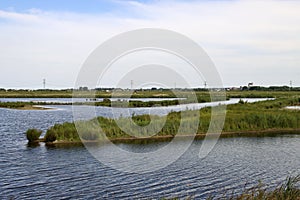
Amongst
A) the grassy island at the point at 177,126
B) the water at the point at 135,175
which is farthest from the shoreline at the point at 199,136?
the water at the point at 135,175

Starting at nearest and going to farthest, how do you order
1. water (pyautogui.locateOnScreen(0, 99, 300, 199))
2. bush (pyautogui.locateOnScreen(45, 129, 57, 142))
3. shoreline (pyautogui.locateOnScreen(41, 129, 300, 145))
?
water (pyautogui.locateOnScreen(0, 99, 300, 199)), bush (pyautogui.locateOnScreen(45, 129, 57, 142)), shoreline (pyautogui.locateOnScreen(41, 129, 300, 145))

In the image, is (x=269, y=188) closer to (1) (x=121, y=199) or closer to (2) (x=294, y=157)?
(1) (x=121, y=199)

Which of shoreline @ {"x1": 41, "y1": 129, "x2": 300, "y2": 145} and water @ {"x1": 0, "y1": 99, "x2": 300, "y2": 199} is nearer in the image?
water @ {"x1": 0, "y1": 99, "x2": 300, "y2": 199}

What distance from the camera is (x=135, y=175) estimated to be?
16.8 meters

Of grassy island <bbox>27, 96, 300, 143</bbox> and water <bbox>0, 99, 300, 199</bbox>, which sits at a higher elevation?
grassy island <bbox>27, 96, 300, 143</bbox>

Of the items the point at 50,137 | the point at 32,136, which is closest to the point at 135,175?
the point at 50,137

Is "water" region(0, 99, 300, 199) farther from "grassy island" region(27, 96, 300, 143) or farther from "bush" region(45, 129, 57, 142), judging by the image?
"grassy island" region(27, 96, 300, 143)

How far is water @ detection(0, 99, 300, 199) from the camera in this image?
14312mm

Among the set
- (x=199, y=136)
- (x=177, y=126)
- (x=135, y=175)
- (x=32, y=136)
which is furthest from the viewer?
(x=177, y=126)

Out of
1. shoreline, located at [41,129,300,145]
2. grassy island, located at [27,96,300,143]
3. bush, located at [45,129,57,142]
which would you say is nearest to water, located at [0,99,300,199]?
bush, located at [45,129,57,142]

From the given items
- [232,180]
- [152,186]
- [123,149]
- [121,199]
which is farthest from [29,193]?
[123,149]

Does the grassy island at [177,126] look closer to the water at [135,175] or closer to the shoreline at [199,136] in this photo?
the shoreline at [199,136]

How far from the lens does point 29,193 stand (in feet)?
46.4

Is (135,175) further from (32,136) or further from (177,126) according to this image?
(177,126)
